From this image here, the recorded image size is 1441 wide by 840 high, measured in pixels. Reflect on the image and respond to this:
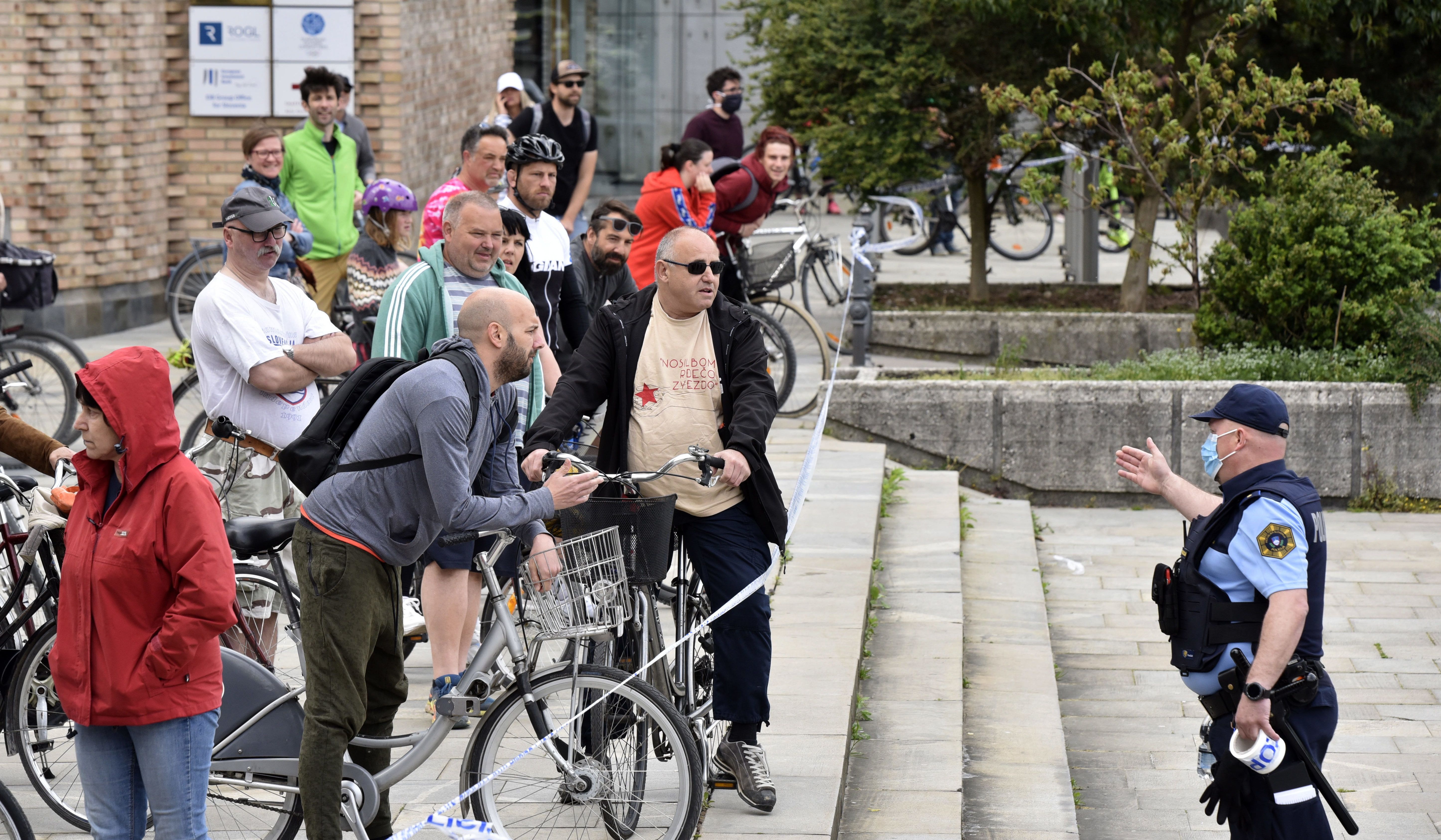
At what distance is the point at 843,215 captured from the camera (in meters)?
24.8

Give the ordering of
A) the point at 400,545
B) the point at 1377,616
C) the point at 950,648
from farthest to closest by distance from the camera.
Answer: the point at 1377,616 < the point at 950,648 < the point at 400,545

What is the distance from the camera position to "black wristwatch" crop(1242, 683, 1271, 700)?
4.13 m

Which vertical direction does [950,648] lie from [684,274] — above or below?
below

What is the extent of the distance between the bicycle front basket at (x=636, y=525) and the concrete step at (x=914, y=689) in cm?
120

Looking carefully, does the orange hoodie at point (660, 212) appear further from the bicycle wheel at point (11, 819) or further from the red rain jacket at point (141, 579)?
→ the bicycle wheel at point (11, 819)

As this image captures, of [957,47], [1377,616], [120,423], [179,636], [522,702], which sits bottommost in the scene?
[1377,616]

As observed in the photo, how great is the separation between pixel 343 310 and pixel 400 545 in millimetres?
6306

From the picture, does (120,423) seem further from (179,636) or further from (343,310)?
(343,310)

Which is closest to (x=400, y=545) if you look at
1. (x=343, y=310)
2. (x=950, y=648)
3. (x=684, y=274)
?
(x=684, y=274)

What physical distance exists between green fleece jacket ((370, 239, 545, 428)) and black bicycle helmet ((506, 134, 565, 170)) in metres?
1.03

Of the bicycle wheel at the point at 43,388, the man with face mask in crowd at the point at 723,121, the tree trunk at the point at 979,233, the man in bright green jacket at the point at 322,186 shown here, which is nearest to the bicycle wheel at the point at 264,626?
the bicycle wheel at the point at 43,388

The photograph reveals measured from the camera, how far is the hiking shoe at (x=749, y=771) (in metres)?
4.78

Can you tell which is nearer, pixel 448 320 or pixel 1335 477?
pixel 448 320

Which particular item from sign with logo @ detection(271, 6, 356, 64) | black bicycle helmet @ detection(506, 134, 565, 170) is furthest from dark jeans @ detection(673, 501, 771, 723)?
sign with logo @ detection(271, 6, 356, 64)
